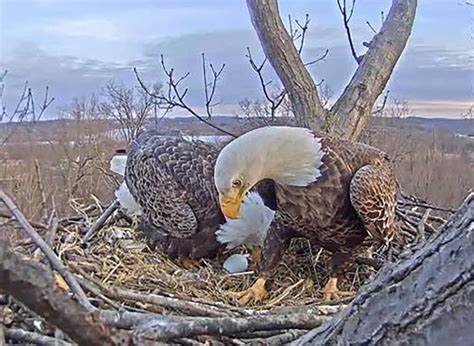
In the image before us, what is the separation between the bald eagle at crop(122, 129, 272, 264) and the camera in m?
2.07

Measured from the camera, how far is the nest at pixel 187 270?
60.5 inches

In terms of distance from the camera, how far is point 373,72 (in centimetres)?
249

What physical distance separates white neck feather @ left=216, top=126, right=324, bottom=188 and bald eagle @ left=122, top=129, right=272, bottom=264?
33 cm

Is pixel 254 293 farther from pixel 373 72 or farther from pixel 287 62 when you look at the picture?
pixel 373 72

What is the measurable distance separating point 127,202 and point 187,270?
16.9 inches

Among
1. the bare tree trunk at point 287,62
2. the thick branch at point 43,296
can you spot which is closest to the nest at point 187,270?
the bare tree trunk at point 287,62

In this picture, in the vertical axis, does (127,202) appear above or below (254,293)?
above

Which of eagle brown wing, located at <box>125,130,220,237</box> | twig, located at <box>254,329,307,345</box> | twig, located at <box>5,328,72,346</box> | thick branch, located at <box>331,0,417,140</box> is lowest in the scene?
twig, located at <box>254,329,307,345</box>

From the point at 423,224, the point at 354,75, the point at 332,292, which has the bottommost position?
the point at 332,292

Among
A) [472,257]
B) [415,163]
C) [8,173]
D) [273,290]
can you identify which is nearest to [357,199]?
Answer: [273,290]

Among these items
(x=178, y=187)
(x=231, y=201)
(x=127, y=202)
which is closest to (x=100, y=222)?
(x=127, y=202)

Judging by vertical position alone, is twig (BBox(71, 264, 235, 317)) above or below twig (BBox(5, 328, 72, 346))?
below

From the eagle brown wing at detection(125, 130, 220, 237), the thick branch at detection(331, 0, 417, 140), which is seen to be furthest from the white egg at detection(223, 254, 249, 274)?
the thick branch at detection(331, 0, 417, 140)

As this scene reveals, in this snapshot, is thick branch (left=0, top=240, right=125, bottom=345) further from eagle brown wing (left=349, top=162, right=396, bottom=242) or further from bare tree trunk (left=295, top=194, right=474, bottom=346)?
eagle brown wing (left=349, top=162, right=396, bottom=242)
